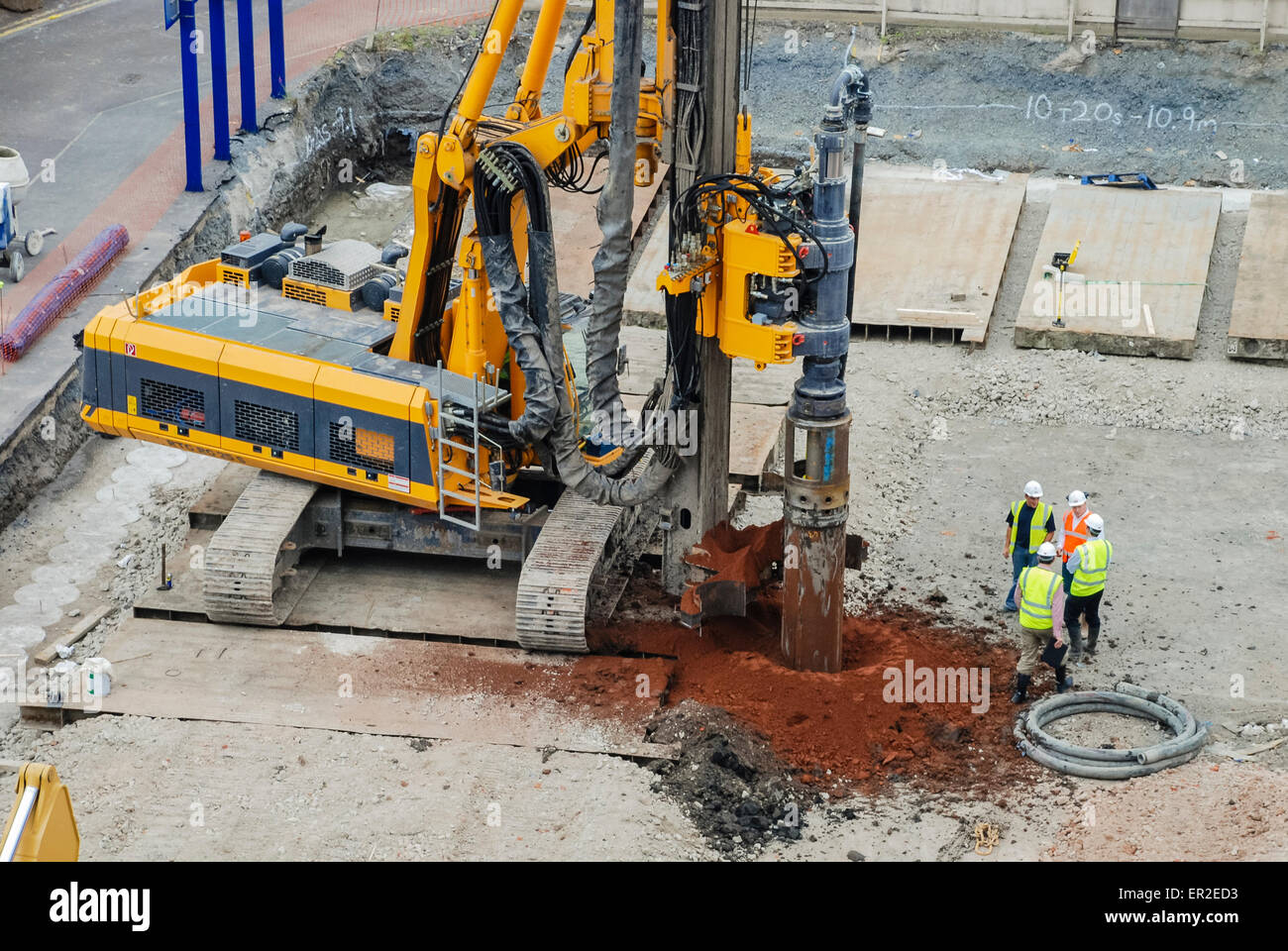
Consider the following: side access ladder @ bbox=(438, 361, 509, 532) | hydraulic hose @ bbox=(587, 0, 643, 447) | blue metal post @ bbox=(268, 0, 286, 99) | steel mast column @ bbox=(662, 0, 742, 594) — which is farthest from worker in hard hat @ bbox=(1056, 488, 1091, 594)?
blue metal post @ bbox=(268, 0, 286, 99)

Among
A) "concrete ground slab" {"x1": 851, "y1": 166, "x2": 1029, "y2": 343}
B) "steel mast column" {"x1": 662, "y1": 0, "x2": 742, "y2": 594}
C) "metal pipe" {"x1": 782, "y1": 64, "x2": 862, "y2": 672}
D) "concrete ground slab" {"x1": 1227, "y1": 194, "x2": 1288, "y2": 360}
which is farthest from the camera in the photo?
"concrete ground slab" {"x1": 851, "y1": 166, "x2": 1029, "y2": 343}

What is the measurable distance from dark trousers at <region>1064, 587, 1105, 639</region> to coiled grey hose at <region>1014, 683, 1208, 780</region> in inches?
26.7

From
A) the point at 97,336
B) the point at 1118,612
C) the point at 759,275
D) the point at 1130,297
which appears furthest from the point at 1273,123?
the point at 97,336

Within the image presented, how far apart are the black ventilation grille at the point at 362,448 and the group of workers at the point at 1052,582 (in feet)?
17.3

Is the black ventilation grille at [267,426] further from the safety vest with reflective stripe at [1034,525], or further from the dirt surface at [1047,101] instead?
the dirt surface at [1047,101]

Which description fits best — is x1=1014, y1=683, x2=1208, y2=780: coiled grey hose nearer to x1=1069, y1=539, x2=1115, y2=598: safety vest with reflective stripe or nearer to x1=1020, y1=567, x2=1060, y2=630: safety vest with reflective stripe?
x1=1020, y1=567, x2=1060, y2=630: safety vest with reflective stripe

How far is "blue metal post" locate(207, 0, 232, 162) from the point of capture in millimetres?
23812

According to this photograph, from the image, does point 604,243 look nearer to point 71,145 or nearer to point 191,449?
point 191,449

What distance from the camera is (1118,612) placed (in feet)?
54.9

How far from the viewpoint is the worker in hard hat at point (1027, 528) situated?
1642cm

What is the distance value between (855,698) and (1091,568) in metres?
2.26

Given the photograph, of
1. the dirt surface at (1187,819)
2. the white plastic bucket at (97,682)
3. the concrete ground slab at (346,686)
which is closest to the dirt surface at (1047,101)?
the concrete ground slab at (346,686)

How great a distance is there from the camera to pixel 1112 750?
14289 mm

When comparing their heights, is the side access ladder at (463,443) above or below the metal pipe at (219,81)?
below
